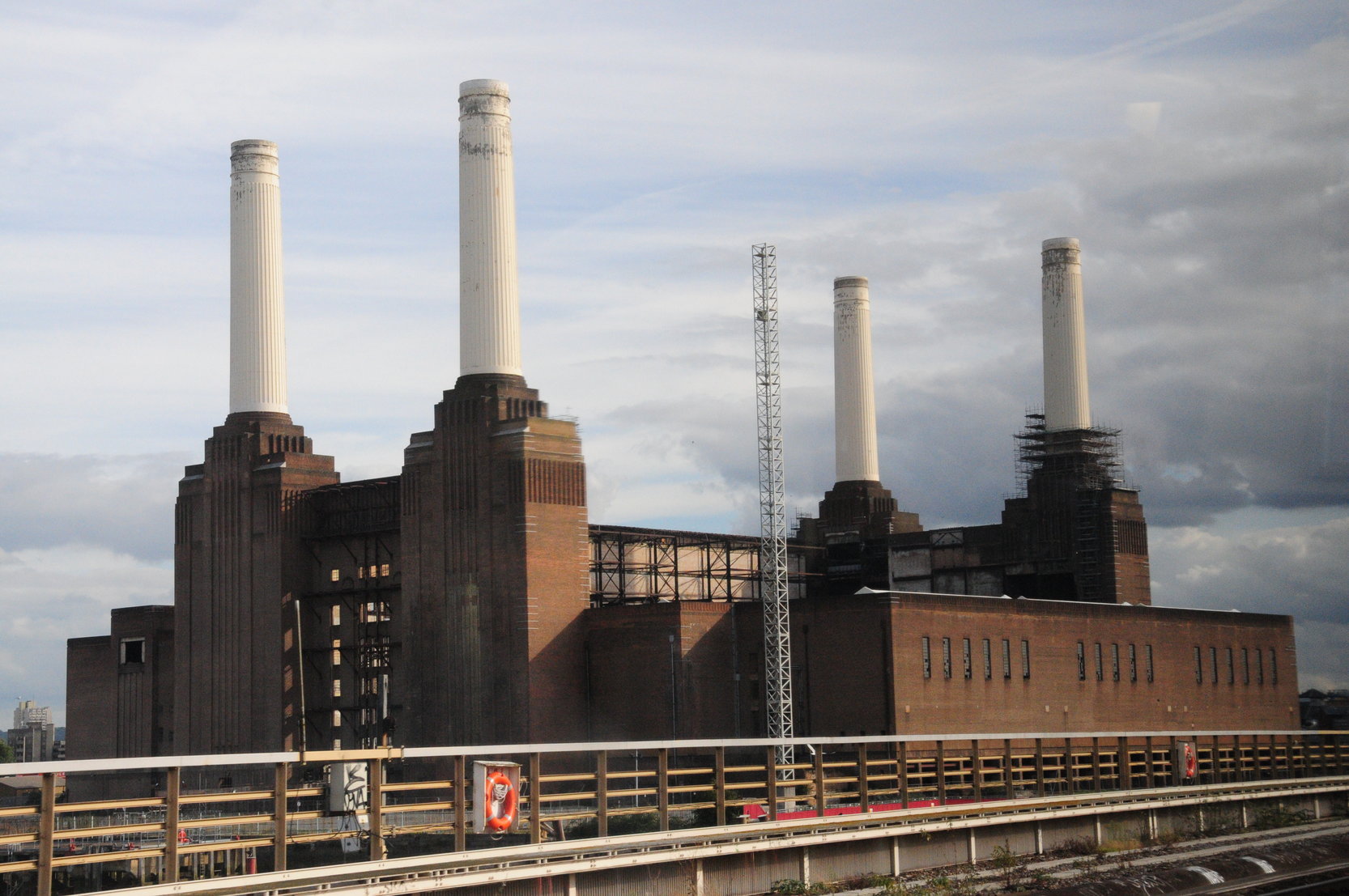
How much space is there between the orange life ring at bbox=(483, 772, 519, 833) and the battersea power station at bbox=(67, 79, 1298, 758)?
156 ft

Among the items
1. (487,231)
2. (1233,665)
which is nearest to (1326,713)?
(1233,665)

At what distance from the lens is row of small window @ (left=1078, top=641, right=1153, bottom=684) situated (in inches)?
3110

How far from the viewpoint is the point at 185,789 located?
270ft

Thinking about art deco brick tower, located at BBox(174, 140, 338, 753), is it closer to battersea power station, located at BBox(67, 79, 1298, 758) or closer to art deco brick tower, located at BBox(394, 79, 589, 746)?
battersea power station, located at BBox(67, 79, 1298, 758)

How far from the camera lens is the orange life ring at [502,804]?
2225 centimetres

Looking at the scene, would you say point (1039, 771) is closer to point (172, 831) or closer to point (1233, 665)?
point (172, 831)

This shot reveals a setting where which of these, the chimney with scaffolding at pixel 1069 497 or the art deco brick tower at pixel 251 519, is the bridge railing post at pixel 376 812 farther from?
the chimney with scaffolding at pixel 1069 497

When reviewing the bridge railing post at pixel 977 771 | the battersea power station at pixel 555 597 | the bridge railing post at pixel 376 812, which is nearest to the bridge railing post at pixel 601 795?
the bridge railing post at pixel 376 812

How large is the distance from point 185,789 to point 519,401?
2661 centimetres

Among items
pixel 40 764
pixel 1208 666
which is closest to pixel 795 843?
pixel 40 764

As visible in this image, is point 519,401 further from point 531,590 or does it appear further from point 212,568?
point 212,568

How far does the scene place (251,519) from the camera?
85.1m

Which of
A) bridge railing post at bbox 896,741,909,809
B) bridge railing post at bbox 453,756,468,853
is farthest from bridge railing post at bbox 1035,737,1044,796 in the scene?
bridge railing post at bbox 453,756,468,853

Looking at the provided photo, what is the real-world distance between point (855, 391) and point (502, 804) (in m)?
84.1
